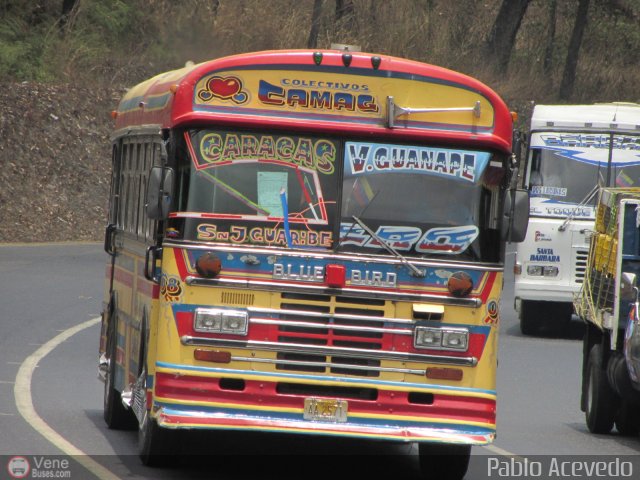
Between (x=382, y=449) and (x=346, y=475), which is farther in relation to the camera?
(x=382, y=449)

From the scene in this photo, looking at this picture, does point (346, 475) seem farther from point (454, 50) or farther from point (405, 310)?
point (454, 50)

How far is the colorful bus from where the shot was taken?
903 cm

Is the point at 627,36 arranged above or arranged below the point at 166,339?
Answer: above

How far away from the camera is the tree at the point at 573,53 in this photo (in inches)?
1924

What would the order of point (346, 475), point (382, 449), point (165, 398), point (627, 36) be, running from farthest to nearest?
1. point (627, 36)
2. point (382, 449)
3. point (346, 475)
4. point (165, 398)

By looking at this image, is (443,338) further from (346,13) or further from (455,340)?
(346,13)

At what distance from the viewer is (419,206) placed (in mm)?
9258

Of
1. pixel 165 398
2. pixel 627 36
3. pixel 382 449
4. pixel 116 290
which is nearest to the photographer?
pixel 165 398

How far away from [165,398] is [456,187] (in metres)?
2.39

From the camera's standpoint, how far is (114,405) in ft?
38.4

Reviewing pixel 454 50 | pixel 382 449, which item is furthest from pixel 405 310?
pixel 454 50

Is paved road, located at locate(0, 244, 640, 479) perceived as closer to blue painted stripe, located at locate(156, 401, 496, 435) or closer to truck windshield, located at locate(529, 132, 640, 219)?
blue painted stripe, located at locate(156, 401, 496, 435)

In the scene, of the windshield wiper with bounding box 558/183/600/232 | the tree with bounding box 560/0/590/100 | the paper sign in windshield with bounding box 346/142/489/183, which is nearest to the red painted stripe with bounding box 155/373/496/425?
the paper sign in windshield with bounding box 346/142/489/183

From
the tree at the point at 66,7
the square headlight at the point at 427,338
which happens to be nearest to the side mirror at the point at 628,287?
the square headlight at the point at 427,338
